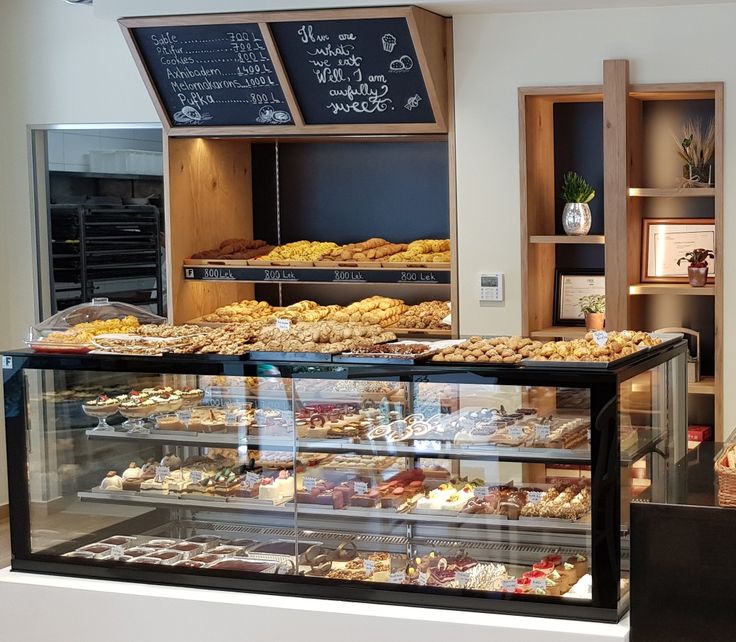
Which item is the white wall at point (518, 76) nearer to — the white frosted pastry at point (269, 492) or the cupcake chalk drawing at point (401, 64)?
the cupcake chalk drawing at point (401, 64)

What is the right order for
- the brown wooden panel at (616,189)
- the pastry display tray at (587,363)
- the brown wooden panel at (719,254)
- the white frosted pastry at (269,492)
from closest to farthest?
the pastry display tray at (587,363)
the white frosted pastry at (269,492)
the brown wooden panel at (719,254)
the brown wooden panel at (616,189)

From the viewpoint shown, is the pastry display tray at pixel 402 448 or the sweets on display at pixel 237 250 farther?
the sweets on display at pixel 237 250

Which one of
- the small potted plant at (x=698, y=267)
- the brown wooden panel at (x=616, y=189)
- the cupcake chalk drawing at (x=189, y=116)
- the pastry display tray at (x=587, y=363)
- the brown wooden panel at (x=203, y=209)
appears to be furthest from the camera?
the brown wooden panel at (x=203, y=209)

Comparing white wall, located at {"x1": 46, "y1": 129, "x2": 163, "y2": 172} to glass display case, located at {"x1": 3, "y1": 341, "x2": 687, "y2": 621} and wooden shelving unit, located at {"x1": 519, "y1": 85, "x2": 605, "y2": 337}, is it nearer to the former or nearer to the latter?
wooden shelving unit, located at {"x1": 519, "y1": 85, "x2": 605, "y2": 337}


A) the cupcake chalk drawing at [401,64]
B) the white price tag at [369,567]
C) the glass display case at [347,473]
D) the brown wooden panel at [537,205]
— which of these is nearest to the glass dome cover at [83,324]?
the glass display case at [347,473]

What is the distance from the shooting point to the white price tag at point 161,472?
4.12m

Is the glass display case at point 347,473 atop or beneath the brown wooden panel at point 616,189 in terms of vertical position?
beneath

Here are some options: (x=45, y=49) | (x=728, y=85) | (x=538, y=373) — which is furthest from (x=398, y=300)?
(x=538, y=373)

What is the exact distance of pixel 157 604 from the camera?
3775 mm

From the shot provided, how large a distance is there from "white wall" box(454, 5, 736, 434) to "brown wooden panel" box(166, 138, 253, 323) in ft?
5.16

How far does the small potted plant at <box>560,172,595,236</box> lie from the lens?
18.2 feet

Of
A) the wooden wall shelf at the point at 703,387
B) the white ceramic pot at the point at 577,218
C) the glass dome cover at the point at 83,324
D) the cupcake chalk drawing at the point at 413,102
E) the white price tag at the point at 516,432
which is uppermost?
the cupcake chalk drawing at the point at 413,102

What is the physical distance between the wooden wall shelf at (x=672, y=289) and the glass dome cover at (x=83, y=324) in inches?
89.4

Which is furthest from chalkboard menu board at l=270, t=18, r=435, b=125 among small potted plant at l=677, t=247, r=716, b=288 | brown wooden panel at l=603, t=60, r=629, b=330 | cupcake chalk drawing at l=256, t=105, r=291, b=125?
small potted plant at l=677, t=247, r=716, b=288
